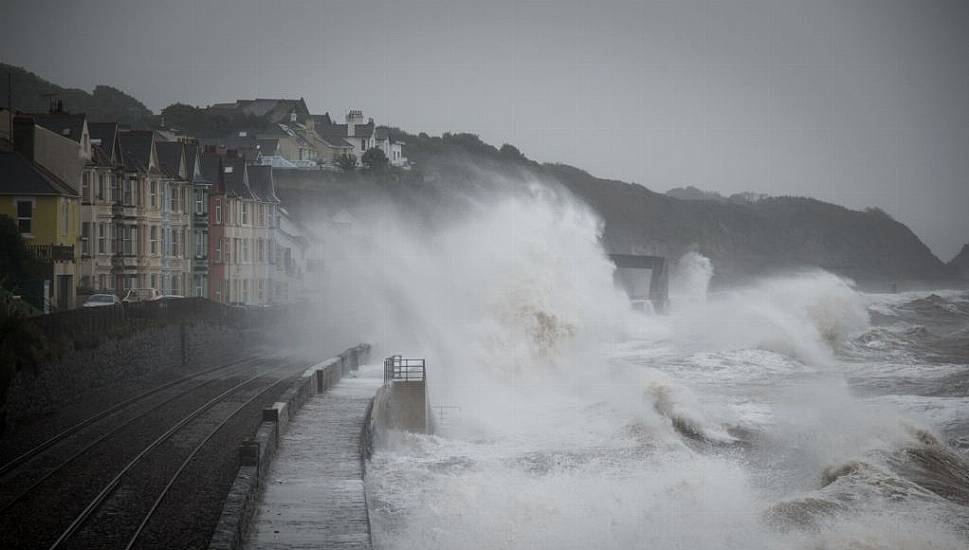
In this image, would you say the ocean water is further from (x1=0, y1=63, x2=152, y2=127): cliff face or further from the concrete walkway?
(x1=0, y1=63, x2=152, y2=127): cliff face

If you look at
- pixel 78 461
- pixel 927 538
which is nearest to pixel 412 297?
pixel 78 461

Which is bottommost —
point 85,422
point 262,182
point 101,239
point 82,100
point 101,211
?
point 85,422

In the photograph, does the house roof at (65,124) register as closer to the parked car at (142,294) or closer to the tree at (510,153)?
the parked car at (142,294)

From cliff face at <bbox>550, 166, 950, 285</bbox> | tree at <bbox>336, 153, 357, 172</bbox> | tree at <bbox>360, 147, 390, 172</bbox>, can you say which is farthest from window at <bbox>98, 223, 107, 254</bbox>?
cliff face at <bbox>550, 166, 950, 285</bbox>

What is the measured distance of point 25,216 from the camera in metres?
39.8

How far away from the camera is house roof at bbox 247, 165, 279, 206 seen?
66.9m

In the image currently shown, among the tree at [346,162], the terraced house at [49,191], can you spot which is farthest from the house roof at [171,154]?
the tree at [346,162]

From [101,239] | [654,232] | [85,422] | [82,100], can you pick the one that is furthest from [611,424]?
[654,232]

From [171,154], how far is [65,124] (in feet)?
38.2

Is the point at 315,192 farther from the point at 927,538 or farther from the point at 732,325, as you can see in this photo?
the point at 927,538

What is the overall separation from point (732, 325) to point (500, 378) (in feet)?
96.5

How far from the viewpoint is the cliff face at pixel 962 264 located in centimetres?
16725

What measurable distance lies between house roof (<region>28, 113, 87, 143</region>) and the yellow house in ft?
6.71

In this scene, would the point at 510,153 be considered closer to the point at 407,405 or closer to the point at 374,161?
the point at 374,161
